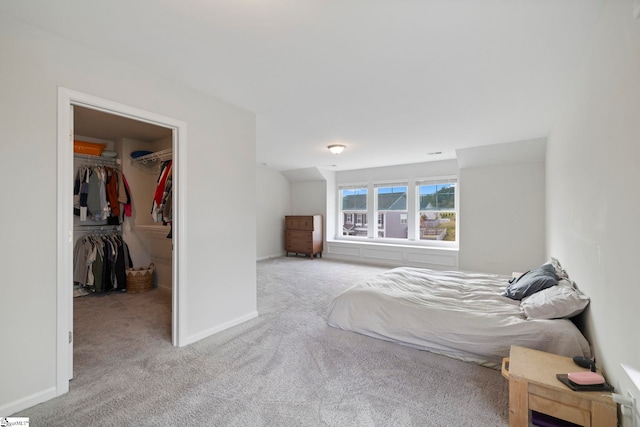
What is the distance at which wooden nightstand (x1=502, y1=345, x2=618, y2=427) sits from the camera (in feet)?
4.20

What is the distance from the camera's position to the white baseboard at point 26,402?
5.14ft

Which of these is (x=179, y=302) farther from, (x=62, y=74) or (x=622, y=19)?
(x=622, y=19)

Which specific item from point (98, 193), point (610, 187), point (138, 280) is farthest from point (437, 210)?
point (98, 193)

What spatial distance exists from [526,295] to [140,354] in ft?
11.3

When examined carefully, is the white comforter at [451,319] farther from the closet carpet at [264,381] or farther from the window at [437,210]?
the window at [437,210]

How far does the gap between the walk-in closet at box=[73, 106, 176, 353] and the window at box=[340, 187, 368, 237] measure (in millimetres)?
4635

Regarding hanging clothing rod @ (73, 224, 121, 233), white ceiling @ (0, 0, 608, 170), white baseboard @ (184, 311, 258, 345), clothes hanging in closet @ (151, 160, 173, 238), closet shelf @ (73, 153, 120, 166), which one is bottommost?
white baseboard @ (184, 311, 258, 345)

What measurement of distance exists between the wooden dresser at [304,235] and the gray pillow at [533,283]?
4771mm

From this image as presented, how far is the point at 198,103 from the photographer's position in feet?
8.32

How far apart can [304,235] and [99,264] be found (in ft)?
14.0

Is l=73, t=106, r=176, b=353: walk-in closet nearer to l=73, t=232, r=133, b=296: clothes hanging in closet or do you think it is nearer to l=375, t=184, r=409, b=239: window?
l=73, t=232, r=133, b=296: clothes hanging in closet

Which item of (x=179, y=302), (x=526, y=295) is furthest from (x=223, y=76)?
(x=526, y=295)

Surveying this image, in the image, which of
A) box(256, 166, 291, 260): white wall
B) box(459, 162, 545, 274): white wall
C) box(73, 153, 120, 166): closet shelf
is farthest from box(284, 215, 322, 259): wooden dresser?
box(73, 153, 120, 166): closet shelf

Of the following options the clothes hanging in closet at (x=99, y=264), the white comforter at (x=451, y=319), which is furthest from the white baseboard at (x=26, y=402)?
the clothes hanging in closet at (x=99, y=264)
